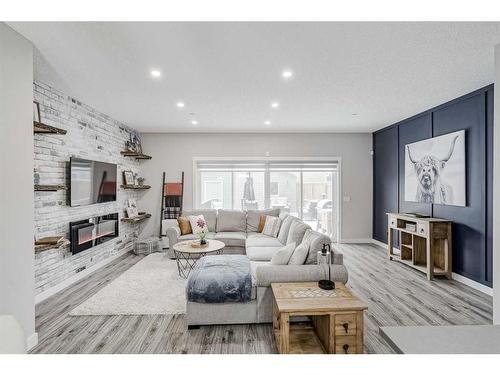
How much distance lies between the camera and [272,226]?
5.10m

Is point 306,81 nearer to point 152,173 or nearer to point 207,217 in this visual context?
point 207,217

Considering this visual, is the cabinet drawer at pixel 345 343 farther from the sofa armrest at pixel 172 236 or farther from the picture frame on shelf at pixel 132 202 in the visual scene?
the picture frame on shelf at pixel 132 202

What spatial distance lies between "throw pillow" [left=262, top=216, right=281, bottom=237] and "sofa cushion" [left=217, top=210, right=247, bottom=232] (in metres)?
0.50

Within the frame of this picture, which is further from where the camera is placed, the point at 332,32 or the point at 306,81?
the point at 306,81

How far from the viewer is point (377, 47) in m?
2.40

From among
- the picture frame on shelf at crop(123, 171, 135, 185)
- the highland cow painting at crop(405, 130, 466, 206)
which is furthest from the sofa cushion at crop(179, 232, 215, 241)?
the highland cow painting at crop(405, 130, 466, 206)

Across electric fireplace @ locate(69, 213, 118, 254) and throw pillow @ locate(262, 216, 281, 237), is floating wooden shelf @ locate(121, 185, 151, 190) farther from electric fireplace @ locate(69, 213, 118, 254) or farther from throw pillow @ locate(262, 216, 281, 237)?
throw pillow @ locate(262, 216, 281, 237)

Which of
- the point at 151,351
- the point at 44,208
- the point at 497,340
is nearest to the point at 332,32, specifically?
the point at 497,340

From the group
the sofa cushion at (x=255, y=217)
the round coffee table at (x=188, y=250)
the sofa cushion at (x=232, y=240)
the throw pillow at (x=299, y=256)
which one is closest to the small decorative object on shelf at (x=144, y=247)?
the round coffee table at (x=188, y=250)

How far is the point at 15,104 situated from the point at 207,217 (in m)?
3.83

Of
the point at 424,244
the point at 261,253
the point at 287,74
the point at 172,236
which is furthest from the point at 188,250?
the point at 424,244

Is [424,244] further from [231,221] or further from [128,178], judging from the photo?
[128,178]

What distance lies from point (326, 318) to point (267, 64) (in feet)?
7.99
